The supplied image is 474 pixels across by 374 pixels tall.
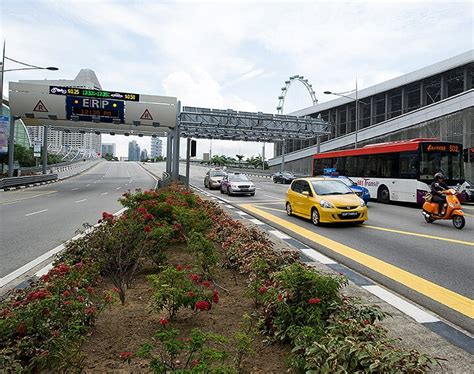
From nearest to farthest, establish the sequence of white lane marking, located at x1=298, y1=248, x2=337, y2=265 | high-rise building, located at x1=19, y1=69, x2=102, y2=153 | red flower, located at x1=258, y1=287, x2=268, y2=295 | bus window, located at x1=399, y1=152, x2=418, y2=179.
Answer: red flower, located at x1=258, y1=287, x2=268, y2=295 → white lane marking, located at x1=298, y1=248, x2=337, y2=265 → bus window, located at x1=399, y1=152, x2=418, y2=179 → high-rise building, located at x1=19, y1=69, x2=102, y2=153

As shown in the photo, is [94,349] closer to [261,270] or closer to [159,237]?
[261,270]

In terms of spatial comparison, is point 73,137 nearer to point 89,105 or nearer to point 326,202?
point 89,105

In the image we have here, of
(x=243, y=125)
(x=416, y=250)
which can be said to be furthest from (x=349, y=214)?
(x=243, y=125)

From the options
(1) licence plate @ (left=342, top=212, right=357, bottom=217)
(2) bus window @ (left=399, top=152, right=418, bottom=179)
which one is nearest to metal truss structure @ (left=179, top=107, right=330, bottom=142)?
(2) bus window @ (left=399, top=152, right=418, bottom=179)

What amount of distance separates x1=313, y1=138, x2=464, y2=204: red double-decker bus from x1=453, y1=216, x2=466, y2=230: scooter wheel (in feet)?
19.0

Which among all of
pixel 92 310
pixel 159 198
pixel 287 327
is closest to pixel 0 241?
pixel 159 198

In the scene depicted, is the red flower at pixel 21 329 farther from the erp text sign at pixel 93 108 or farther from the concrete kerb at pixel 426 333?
the erp text sign at pixel 93 108

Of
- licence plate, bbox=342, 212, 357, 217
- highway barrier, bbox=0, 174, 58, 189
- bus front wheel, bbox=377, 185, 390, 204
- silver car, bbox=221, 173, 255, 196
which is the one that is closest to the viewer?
licence plate, bbox=342, 212, 357, 217

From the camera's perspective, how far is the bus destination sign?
1163 inches

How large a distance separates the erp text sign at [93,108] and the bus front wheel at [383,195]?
836 inches

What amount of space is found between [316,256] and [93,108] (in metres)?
27.3

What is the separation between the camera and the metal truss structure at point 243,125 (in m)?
43.4

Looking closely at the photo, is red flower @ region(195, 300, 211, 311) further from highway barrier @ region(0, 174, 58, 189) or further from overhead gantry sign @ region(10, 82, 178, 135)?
overhead gantry sign @ region(10, 82, 178, 135)

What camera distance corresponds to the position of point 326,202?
11.6 meters
